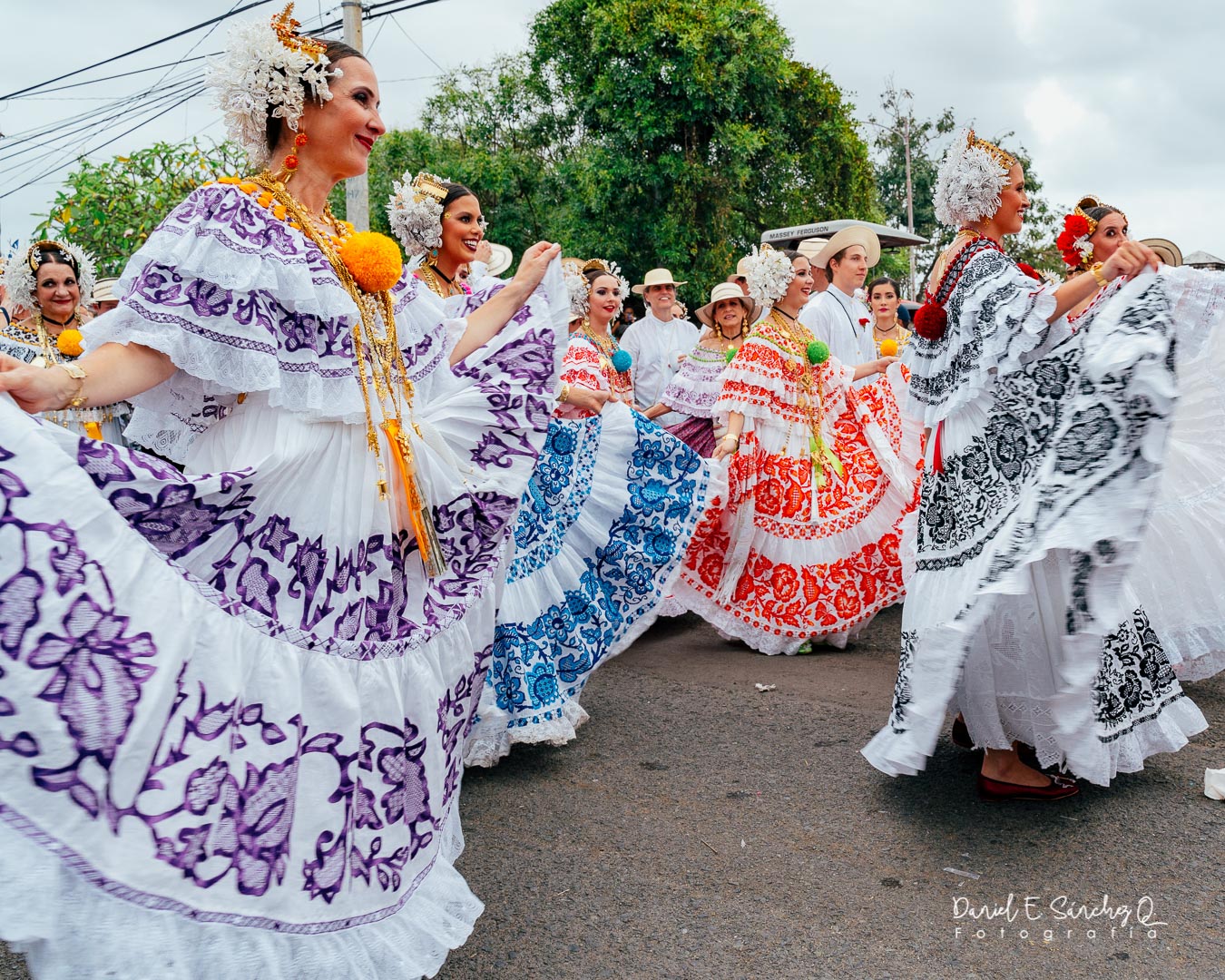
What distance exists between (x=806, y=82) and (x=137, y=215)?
39.6ft

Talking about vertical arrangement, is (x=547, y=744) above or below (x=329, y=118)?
below

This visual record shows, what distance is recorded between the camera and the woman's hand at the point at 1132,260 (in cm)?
283

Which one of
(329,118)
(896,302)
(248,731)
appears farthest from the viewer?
(896,302)


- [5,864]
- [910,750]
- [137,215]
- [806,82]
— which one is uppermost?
[806,82]

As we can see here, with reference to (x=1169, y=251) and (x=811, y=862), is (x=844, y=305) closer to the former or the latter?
(x=1169, y=251)

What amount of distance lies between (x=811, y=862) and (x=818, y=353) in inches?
131

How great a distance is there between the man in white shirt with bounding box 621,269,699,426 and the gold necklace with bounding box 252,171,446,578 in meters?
6.00

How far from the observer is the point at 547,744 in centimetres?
420

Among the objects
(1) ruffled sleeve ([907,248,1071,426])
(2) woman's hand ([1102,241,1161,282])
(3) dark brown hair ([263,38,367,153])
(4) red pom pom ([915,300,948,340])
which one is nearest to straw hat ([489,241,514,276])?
(4) red pom pom ([915,300,948,340])

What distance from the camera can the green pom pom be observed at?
227 inches

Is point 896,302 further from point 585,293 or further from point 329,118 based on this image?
point 329,118

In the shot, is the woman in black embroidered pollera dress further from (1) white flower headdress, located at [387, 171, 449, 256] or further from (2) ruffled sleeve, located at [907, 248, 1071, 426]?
(1) white flower headdress, located at [387, 171, 449, 256]

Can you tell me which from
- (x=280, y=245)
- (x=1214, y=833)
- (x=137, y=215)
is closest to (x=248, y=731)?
(x=280, y=245)

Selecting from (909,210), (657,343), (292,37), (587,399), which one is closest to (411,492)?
(292,37)
